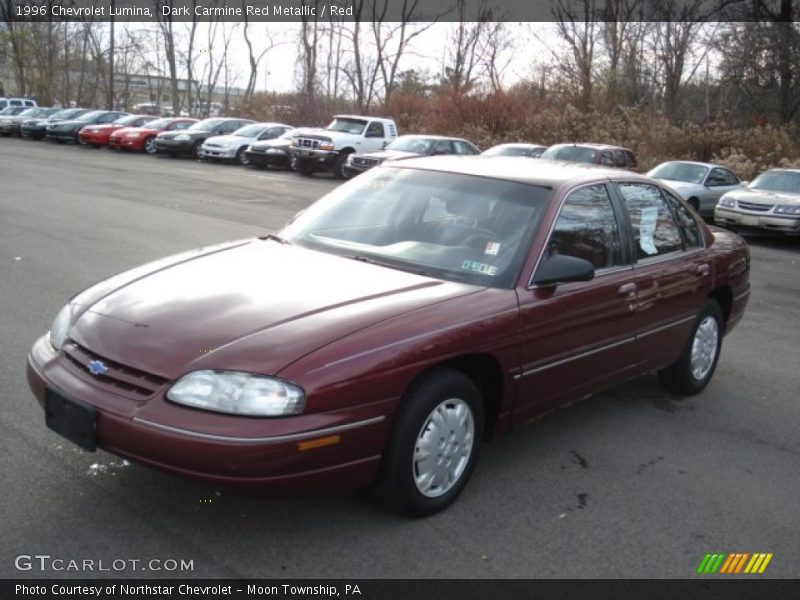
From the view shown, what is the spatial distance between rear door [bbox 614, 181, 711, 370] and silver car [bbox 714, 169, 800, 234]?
36.6ft

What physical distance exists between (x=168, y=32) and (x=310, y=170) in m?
34.0

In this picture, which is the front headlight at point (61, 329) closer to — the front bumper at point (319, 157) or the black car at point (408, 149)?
the black car at point (408, 149)

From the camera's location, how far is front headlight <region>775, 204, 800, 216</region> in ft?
50.6

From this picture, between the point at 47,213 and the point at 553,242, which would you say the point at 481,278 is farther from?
the point at 47,213

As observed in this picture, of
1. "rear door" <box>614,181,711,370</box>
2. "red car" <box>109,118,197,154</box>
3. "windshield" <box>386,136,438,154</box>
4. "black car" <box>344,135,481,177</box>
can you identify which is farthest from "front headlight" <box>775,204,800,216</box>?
"red car" <box>109,118,197,154</box>

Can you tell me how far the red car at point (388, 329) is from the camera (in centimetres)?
309

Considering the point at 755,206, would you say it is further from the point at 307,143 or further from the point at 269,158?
the point at 269,158

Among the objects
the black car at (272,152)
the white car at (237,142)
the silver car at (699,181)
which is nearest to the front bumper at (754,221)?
the silver car at (699,181)

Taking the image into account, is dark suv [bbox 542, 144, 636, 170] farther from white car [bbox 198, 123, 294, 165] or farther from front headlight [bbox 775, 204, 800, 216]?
white car [bbox 198, 123, 294, 165]

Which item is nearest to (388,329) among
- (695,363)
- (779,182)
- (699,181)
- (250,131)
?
(695,363)

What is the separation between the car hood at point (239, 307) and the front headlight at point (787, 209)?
13579 mm

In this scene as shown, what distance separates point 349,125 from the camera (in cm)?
2633
